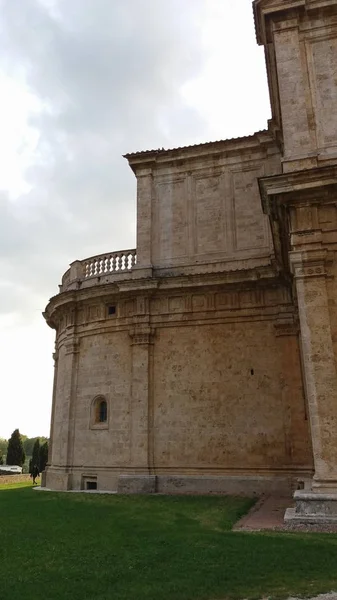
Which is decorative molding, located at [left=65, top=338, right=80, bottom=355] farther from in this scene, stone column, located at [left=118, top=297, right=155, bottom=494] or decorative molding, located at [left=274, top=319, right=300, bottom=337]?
decorative molding, located at [left=274, top=319, right=300, bottom=337]

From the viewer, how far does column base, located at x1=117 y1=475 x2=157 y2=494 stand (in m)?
16.8

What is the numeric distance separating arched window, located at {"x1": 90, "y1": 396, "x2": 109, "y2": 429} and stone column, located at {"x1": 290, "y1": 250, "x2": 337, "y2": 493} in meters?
10.0

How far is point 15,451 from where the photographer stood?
155 ft

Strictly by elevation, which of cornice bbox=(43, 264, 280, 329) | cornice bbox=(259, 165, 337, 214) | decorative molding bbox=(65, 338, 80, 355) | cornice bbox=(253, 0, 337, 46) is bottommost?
decorative molding bbox=(65, 338, 80, 355)

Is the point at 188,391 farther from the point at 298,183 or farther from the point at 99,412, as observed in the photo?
the point at 298,183

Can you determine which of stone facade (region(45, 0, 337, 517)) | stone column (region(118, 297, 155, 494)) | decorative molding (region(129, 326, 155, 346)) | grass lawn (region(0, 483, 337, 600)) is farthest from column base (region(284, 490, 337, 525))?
decorative molding (region(129, 326, 155, 346))

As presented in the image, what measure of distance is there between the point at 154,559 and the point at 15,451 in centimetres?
4363

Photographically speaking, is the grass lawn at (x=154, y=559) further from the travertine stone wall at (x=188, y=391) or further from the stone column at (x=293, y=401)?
the travertine stone wall at (x=188, y=391)

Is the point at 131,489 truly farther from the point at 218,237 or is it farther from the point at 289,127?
the point at 289,127

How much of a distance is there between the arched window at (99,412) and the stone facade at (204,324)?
5 centimetres

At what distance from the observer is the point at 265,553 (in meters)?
7.20

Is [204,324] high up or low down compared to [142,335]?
up

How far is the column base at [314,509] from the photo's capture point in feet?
30.1

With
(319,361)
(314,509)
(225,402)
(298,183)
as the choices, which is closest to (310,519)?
(314,509)
